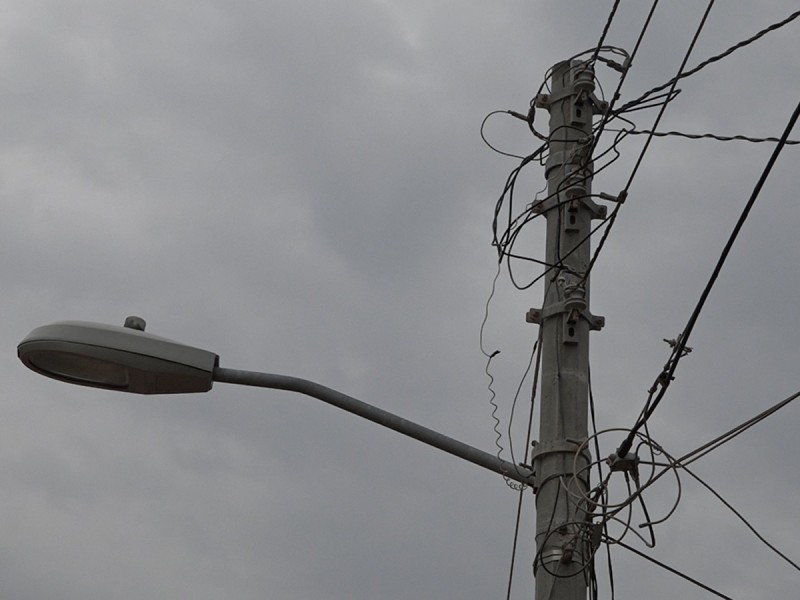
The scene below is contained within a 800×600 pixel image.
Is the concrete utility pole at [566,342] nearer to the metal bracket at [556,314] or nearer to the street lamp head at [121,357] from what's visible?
the metal bracket at [556,314]

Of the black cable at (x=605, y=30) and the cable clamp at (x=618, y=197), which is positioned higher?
the black cable at (x=605, y=30)

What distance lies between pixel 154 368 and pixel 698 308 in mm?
2451

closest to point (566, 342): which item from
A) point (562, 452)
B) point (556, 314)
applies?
point (556, 314)

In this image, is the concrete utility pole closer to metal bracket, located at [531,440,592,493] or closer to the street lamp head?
metal bracket, located at [531,440,592,493]

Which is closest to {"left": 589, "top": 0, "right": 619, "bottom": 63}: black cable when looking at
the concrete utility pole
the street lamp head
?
the concrete utility pole

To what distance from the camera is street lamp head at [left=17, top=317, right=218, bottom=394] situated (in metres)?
6.27

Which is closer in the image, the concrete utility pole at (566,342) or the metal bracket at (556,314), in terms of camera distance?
the concrete utility pole at (566,342)

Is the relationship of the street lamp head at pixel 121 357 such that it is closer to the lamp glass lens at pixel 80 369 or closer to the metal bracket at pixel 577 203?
the lamp glass lens at pixel 80 369

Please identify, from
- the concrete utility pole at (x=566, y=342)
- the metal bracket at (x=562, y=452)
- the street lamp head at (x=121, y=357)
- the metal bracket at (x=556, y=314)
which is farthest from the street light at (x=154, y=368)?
the metal bracket at (x=556, y=314)

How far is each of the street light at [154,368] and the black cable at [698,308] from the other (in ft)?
1.97

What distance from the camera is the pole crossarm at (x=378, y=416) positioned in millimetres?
6172

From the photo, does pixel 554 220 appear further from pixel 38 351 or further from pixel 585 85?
pixel 38 351

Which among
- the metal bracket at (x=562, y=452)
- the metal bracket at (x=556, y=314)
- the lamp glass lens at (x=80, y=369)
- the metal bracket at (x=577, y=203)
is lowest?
the metal bracket at (x=562, y=452)

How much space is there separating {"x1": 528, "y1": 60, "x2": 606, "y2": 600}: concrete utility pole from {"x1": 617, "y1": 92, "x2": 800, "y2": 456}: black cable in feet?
0.86
